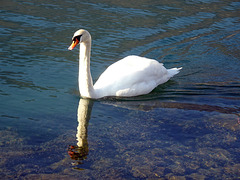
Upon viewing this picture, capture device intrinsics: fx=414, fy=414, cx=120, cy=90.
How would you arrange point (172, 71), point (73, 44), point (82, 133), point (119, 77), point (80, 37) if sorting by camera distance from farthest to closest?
1. point (172, 71)
2. point (119, 77)
3. point (80, 37)
4. point (73, 44)
5. point (82, 133)

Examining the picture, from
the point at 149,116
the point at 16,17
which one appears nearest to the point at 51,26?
the point at 16,17

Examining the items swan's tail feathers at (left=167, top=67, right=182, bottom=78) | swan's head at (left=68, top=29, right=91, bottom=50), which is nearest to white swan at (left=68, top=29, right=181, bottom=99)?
swan's head at (left=68, top=29, right=91, bottom=50)

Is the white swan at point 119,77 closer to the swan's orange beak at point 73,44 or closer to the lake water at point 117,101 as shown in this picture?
the swan's orange beak at point 73,44

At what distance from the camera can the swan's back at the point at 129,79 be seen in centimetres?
906

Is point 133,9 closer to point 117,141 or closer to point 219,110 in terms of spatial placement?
point 219,110

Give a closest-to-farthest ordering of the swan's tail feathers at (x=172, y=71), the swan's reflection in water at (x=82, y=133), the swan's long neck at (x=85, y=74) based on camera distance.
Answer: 1. the swan's reflection in water at (x=82, y=133)
2. the swan's long neck at (x=85, y=74)
3. the swan's tail feathers at (x=172, y=71)

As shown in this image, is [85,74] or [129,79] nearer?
[85,74]

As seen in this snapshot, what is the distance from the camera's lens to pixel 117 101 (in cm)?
898

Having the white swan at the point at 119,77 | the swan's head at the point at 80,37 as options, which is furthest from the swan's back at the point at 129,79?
the swan's head at the point at 80,37

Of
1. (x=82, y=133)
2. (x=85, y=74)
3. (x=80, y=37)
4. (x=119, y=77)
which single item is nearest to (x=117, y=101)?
(x=119, y=77)

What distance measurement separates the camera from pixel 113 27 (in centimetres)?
1394

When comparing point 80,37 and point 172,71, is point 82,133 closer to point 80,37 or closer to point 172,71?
→ point 80,37

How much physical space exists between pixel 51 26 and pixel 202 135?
779cm

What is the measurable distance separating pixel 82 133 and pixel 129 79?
7.29 feet
